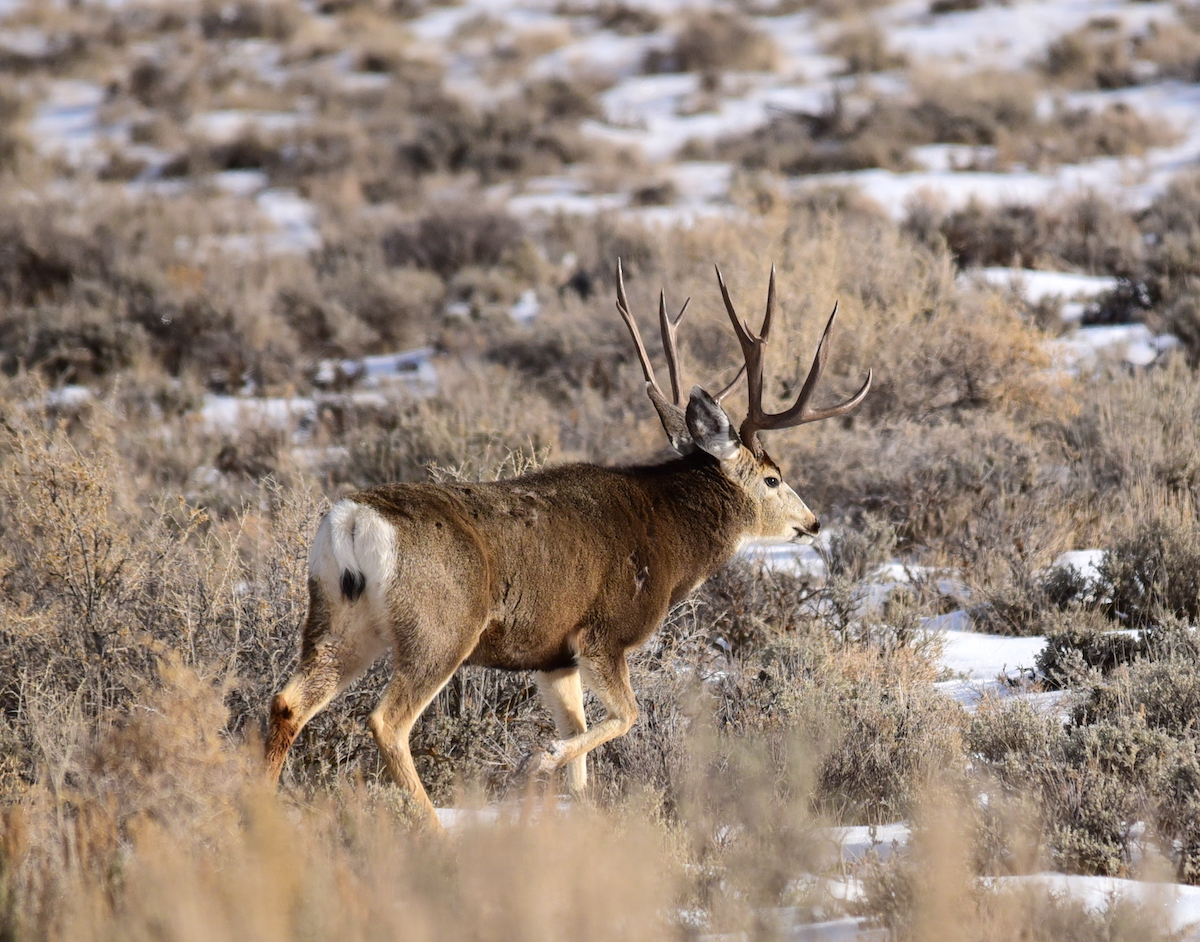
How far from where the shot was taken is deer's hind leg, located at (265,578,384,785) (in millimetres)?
4477

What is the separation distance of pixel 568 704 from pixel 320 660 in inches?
45.4

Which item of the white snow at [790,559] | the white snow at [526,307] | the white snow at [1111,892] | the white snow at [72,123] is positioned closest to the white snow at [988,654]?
the white snow at [790,559]

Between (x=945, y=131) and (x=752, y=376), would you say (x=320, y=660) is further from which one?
(x=945, y=131)

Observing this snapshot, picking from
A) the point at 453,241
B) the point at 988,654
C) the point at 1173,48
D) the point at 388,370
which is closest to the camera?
the point at 988,654

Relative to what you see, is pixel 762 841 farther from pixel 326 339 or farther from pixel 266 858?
pixel 326 339

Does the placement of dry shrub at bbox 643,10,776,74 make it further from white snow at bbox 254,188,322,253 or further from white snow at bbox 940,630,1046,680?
white snow at bbox 940,630,1046,680

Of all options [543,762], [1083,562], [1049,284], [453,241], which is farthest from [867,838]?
[453,241]

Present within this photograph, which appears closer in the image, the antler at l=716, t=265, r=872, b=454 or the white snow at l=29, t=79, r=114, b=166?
the antler at l=716, t=265, r=872, b=454

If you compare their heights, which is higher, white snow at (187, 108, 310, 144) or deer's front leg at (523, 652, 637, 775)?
white snow at (187, 108, 310, 144)

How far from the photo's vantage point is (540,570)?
487 centimetres

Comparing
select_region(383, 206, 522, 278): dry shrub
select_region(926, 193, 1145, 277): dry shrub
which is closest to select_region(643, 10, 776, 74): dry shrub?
select_region(383, 206, 522, 278): dry shrub

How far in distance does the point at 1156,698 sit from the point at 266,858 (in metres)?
3.89

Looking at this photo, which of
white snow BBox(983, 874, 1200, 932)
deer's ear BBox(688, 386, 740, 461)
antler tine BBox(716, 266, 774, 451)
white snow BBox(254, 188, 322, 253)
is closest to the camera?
white snow BBox(983, 874, 1200, 932)

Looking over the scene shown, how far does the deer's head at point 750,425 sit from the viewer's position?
5.79m
